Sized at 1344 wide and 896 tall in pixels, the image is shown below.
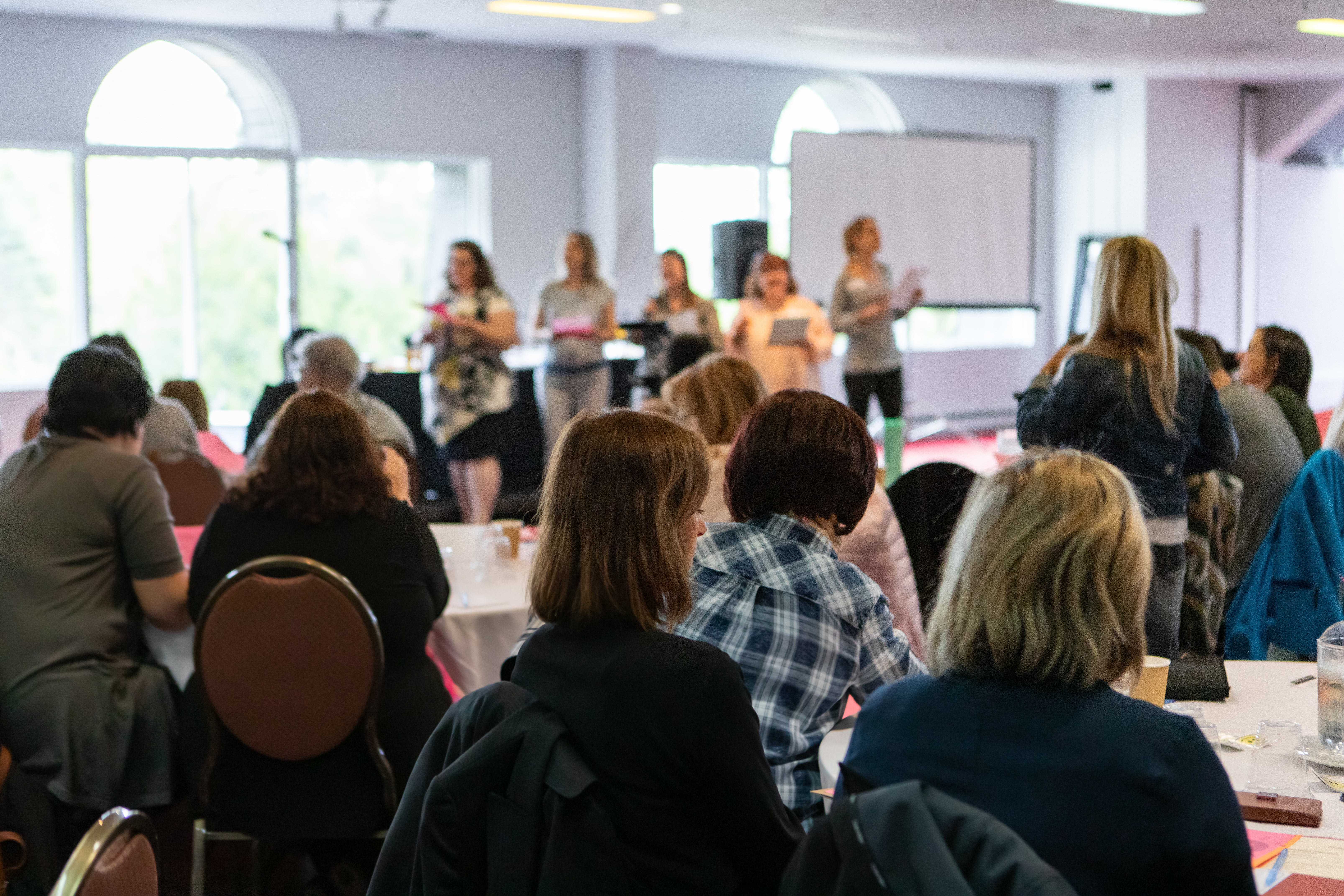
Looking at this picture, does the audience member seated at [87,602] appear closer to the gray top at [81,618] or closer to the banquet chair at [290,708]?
the gray top at [81,618]

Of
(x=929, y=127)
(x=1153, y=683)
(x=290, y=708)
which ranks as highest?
(x=929, y=127)

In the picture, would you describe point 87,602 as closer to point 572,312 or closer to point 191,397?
point 191,397

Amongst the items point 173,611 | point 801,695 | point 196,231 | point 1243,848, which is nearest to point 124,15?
point 196,231

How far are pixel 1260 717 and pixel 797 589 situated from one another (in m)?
0.76

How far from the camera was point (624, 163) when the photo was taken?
31.4 ft

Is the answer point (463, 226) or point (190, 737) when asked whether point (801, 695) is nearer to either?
point (190, 737)

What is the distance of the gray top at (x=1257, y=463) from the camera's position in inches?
150

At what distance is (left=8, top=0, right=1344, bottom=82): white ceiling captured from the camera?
810 cm

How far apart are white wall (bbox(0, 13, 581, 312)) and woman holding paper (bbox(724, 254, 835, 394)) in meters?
3.17

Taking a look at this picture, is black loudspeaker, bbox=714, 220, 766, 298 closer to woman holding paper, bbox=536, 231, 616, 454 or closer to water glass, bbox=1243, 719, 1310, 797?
woman holding paper, bbox=536, 231, 616, 454

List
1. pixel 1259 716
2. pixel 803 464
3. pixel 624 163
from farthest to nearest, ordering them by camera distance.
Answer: pixel 624 163 < pixel 1259 716 < pixel 803 464

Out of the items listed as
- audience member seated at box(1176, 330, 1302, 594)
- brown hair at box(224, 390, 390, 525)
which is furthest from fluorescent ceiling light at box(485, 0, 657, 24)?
brown hair at box(224, 390, 390, 525)

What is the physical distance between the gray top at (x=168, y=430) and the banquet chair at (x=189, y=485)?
0.22 meters

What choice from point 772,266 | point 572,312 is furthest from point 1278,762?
point 772,266
